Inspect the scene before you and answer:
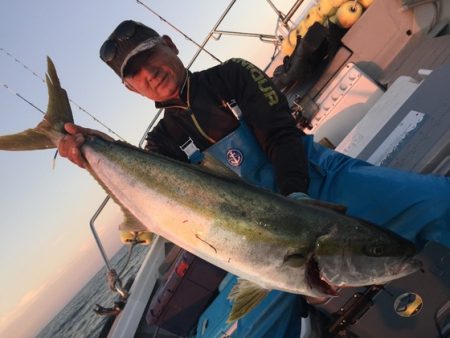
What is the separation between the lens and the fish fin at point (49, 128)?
10.6 feet

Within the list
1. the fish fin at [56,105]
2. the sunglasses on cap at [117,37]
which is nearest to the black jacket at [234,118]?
the sunglasses on cap at [117,37]

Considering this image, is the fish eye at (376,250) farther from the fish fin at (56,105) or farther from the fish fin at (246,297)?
the fish fin at (56,105)

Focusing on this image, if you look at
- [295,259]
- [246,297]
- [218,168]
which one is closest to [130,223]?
[218,168]

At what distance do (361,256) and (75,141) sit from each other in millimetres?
2279

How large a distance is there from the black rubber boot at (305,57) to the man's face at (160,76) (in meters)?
3.67

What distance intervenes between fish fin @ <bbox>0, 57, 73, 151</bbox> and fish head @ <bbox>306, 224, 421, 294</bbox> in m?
2.32

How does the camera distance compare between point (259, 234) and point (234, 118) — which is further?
point (234, 118)

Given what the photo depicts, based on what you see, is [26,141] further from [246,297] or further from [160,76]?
[246,297]

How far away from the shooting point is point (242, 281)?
2506mm

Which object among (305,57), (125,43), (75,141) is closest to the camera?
(75,141)

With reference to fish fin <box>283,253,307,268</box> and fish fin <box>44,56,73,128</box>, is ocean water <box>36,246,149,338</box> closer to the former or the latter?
fish fin <box>44,56,73,128</box>

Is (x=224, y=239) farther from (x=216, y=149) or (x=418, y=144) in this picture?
(x=418, y=144)

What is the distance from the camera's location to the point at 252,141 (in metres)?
3.54

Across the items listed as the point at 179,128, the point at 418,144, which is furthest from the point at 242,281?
the point at 418,144
